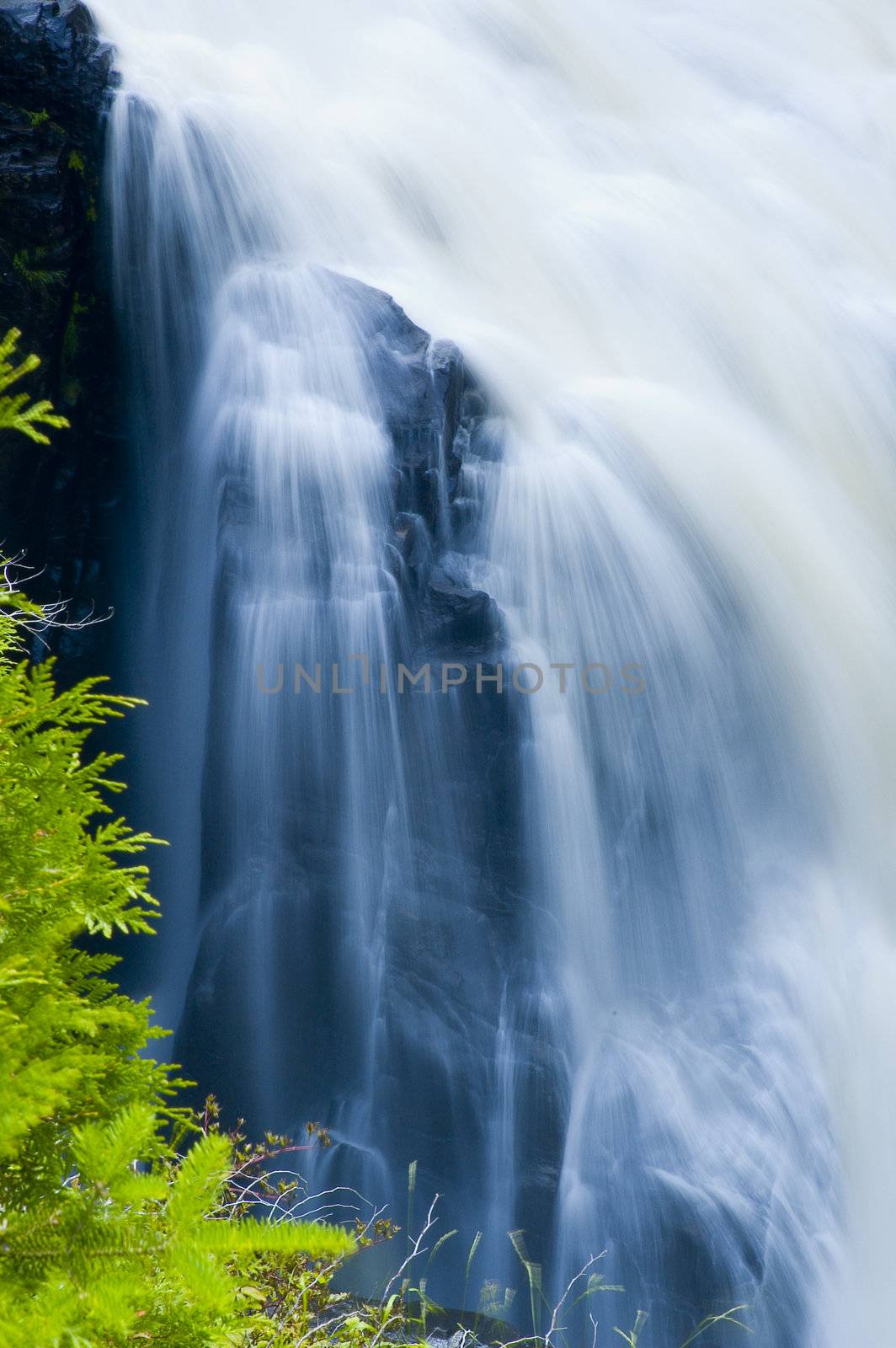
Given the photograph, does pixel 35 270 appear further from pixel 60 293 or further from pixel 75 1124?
pixel 75 1124

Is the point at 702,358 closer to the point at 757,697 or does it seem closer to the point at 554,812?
the point at 757,697

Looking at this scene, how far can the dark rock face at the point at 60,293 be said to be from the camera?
5422 millimetres

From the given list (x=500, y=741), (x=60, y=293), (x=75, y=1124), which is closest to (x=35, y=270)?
(x=60, y=293)

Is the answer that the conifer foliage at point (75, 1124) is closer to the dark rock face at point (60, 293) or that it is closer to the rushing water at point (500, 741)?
the rushing water at point (500, 741)

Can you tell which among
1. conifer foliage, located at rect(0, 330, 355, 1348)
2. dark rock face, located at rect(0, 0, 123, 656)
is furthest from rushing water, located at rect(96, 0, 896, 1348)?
conifer foliage, located at rect(0, 330, 355, 1348)

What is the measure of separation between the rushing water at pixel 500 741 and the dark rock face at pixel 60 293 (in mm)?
221

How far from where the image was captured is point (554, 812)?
5.20m

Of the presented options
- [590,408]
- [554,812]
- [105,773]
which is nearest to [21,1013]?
[554,812]

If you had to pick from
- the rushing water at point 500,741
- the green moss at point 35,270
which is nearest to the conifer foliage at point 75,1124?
the rushing water at point 500,741

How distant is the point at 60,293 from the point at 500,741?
3.55 m

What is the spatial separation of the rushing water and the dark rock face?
0.22 m

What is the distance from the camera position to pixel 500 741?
515 centimetres

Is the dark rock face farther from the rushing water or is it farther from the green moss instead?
the rushing water

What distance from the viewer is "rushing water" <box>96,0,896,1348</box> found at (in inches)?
185
